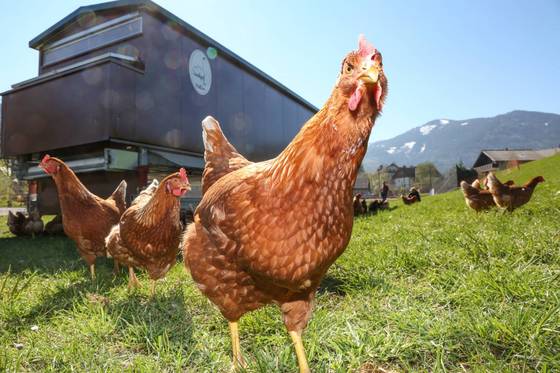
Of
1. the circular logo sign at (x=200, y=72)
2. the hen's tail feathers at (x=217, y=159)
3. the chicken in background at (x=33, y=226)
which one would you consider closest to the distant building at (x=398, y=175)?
the circular logo sign at (x=200, y=72)

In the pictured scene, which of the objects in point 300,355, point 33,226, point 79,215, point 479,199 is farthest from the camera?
point 33,226

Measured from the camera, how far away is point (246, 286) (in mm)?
1887

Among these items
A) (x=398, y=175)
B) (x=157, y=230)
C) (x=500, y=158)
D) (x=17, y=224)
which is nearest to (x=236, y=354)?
(x=157, y=230)

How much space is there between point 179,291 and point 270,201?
7.83 ft

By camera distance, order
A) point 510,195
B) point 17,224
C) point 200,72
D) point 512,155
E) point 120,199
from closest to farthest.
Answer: point 120,199 → point 510,195 → point 17,224 → point 200,72 → point 512,155

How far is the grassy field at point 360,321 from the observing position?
1910mm

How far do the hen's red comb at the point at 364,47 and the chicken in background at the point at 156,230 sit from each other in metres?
2.72

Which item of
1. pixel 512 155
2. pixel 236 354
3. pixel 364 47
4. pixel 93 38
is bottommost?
pixel 236 354

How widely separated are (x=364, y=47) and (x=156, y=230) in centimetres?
307

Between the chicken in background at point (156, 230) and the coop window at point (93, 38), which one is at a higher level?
the coop window at point (93, 38)

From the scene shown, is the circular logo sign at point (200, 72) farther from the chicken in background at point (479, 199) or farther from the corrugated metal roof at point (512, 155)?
the corrugated metal roof at point (512, 155)

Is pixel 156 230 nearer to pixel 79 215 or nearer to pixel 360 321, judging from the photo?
pixel 79 215

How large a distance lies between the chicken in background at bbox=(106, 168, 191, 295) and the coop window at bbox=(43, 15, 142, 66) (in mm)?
6707

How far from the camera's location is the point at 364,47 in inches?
60.0
